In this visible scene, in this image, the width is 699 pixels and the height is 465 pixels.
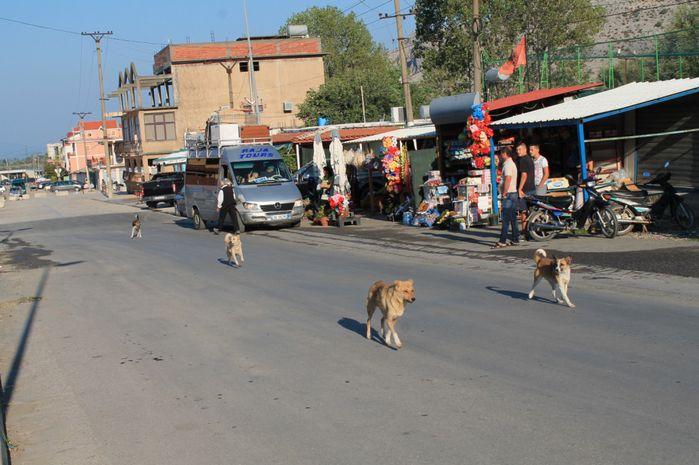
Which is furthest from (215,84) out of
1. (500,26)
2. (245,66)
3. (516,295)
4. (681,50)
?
(516,295)

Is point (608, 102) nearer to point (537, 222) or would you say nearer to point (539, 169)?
point (539, 169)

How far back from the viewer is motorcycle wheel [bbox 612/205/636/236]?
16.2 meters

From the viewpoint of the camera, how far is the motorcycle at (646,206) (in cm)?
1600

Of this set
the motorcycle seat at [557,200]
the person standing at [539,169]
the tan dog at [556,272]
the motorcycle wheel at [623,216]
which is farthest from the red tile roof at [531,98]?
the tan dog at [556,272]

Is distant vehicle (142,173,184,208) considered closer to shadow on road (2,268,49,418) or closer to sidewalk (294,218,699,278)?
sidewalk (294,218,699,278)

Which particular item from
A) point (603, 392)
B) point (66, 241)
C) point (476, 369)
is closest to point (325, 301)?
point (476, 369)

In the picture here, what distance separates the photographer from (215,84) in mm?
74500

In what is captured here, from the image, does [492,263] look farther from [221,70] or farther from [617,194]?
[221,70]

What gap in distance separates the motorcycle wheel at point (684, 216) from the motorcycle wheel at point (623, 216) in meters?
0.87

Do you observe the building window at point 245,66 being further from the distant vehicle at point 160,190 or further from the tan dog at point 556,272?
the tan dog at point 556,272

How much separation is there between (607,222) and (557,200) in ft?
4.31

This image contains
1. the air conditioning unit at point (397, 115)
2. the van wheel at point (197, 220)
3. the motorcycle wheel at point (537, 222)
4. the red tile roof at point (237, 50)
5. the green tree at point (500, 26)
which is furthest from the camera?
the red tile roof at point (237, 50)

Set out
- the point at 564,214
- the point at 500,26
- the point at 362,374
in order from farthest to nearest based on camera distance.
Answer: the point at 500,26 → the point at 564,214 → the point at 362,374

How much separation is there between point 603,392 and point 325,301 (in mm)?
5702
